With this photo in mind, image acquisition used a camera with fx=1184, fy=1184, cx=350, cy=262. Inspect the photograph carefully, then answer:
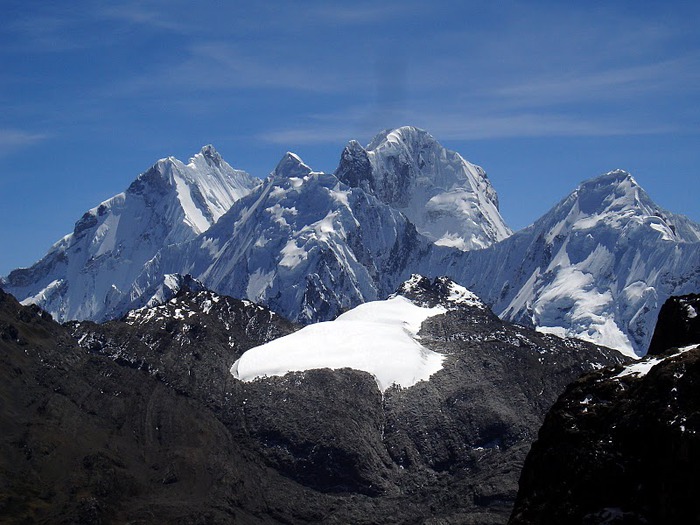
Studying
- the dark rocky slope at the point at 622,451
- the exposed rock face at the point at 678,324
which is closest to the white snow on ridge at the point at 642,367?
the dark rocky slope at the point at 622,451

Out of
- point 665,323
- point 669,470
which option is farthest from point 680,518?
point 665,323

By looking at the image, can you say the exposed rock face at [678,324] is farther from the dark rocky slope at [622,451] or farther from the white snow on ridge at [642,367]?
the dark rocky slope at [622,451]

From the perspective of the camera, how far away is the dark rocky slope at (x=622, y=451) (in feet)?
232

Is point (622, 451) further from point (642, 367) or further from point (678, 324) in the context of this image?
point (678, 324)

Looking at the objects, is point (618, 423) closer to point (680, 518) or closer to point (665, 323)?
point (680, 518)

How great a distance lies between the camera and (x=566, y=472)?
7744cm

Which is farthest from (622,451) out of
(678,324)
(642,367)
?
(678,324)

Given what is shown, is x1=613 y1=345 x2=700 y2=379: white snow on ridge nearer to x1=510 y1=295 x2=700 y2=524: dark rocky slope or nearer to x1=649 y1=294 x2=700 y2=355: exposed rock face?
x1=510 y1=295 x2=700 y2=524: dark rocky slope

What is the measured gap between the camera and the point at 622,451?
75250mm

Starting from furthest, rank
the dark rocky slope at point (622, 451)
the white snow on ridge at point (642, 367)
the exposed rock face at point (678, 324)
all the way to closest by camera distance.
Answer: the exposed rock face at point (678, 324) < the white snow on ridge at point (642, 367) < the dark rocky slope at point (622, 451)

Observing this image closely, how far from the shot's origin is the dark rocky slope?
232 feet

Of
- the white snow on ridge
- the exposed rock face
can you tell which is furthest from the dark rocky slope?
the exposed rock face

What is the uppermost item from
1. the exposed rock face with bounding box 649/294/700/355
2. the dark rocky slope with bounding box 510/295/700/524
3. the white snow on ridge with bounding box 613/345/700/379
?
the exposed rock face with bounding box 649/294/700/355

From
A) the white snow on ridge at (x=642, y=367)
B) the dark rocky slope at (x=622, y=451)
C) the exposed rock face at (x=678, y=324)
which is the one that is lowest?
the dark rocky slope at (x=622, y=451)
